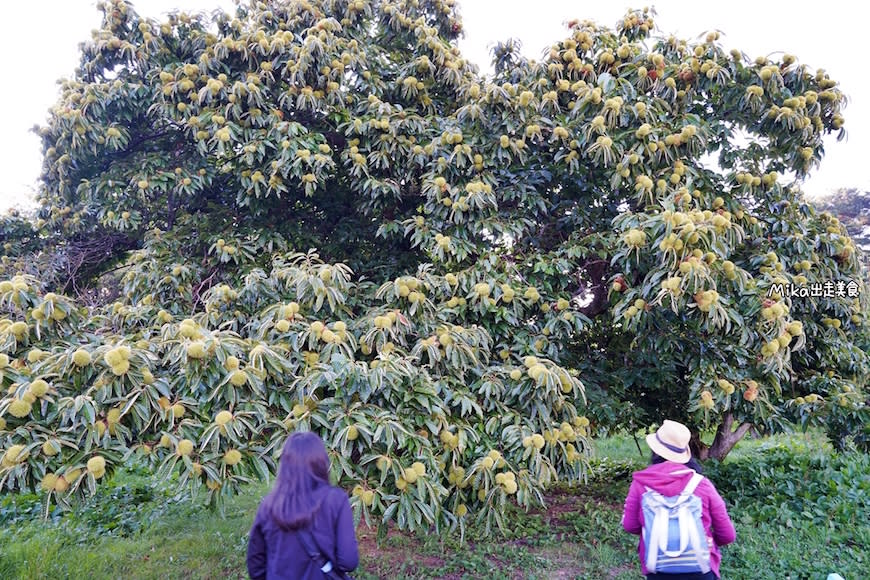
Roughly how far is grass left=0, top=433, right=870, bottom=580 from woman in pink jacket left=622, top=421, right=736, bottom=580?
1548 millimetres

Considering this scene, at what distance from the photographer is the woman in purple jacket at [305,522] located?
5.12 ft

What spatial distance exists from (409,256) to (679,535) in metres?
2.72

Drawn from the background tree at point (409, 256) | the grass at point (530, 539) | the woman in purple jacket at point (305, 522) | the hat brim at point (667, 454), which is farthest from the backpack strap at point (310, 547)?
the grass at point (530, 539)

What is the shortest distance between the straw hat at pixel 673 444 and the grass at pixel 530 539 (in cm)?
165

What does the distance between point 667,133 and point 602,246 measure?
2.53ft

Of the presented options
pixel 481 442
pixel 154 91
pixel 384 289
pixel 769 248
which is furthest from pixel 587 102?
pixel 154 91

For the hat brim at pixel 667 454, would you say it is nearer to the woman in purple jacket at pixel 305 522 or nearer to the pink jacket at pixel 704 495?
the pink jacket at pixel 704 495

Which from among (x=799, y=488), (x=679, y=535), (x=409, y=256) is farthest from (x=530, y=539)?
(x=679, y=535)

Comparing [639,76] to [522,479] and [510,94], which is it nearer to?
[510,94]

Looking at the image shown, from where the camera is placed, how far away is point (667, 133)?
3395 mm

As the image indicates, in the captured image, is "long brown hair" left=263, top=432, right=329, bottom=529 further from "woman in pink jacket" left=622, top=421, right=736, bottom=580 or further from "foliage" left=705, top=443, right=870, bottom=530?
"foliage" left=705, top=443, right=870, bottom=530

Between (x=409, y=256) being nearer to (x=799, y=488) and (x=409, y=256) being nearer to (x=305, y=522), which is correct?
(x=305, y=522)

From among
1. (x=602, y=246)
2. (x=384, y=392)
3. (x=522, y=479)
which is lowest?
(x=522, y=479)

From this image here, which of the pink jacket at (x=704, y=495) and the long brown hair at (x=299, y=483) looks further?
the pink jacket at (x=704, y=495)
